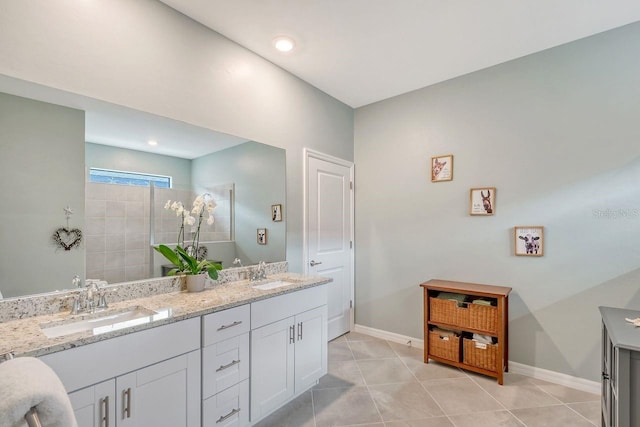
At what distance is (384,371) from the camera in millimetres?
2703

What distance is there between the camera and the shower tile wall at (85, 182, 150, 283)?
173cm

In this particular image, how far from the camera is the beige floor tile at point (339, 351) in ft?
9.80

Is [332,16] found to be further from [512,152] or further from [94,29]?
[512,152]

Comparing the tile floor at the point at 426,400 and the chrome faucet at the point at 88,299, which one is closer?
the chrome faucet at the point at 88,299

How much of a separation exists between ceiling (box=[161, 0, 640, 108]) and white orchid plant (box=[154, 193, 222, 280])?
1.29m

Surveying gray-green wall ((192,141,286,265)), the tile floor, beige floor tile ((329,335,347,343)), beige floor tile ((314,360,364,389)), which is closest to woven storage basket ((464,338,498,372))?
the tile floor

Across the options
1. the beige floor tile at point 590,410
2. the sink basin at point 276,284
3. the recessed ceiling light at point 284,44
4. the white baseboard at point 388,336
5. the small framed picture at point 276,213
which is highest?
the recessed ceiling light at point 284,44

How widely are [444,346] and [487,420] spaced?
0.75m

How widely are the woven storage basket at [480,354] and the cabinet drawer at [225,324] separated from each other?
193cm

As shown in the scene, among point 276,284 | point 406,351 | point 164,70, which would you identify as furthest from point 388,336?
point 164,70

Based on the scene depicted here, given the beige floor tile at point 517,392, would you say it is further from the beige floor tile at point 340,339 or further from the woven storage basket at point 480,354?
the beige floor tile at point 340,339

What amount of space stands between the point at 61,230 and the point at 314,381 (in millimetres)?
1948

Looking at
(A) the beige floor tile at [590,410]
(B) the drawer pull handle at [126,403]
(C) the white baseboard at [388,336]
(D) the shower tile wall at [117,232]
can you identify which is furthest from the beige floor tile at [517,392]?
(D) the shower tile wall at [117,232]

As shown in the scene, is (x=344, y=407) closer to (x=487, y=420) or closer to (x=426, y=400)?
(x=426, y=400)
